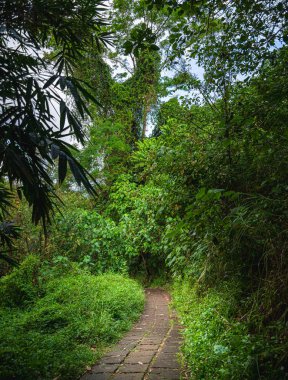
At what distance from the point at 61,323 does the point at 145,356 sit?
158 centimetres

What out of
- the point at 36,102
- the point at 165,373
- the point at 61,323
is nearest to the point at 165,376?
the point at 165,373

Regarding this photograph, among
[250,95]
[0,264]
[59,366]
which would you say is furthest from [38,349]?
[0,264]

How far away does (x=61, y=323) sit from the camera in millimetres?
4969

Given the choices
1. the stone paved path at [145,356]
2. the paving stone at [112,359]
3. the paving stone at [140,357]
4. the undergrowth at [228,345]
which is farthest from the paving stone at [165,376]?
the paving stone at [112,359]

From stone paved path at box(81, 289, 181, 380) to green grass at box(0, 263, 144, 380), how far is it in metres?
0.18

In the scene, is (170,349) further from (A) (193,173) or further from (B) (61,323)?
(A) (193,173)

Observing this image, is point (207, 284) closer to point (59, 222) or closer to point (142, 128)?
point (59, 222)

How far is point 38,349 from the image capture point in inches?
151

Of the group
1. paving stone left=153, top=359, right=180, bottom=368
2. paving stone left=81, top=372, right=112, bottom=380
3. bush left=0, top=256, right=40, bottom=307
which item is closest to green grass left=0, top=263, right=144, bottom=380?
bush left=0, top=256, right=40, bottom=307

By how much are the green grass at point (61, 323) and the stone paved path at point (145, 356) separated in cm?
18

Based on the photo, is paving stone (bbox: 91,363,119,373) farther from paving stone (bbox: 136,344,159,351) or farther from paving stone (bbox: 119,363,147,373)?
paving stone (bbox: 136,344,159,351)

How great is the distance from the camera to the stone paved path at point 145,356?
3.44m

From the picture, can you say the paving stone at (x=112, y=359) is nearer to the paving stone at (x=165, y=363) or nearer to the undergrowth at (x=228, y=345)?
the paving stone at (x=165, y=363)

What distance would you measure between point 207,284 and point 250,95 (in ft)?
9.85
